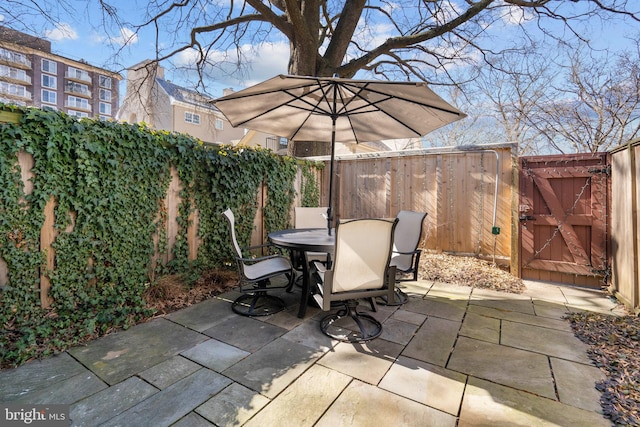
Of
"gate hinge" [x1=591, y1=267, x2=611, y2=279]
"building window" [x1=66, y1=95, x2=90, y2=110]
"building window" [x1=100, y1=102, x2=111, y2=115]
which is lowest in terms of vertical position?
"gate hinge" [x1=591, y1=267, x2=611, y2=279]

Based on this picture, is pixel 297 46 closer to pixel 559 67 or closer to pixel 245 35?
pixel 245 35

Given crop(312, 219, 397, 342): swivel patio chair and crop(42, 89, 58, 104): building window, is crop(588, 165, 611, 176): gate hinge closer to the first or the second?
crop(312, 219, 397, 342): swivel patio chair

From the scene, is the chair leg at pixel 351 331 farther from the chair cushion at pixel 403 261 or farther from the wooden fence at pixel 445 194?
the wooden fence at pixel 445 194

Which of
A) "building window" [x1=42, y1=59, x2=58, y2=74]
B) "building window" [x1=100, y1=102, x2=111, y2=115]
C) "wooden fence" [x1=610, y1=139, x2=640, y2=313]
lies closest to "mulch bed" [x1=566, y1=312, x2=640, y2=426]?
"wooden fence" [x1=610, y1=139, x2=640, y2=313]

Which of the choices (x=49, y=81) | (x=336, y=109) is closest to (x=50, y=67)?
(x=49, y=81)

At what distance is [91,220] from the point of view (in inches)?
110

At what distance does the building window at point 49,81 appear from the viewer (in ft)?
97.5

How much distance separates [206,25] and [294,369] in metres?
8.12

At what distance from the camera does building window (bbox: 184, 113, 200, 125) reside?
690 inches

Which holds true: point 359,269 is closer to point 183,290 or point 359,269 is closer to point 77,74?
point 183,290

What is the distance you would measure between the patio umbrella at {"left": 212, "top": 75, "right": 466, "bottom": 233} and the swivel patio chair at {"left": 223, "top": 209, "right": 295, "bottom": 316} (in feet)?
2.86

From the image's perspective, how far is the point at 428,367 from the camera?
2.18 meters

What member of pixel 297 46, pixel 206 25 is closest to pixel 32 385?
pixel 297 46

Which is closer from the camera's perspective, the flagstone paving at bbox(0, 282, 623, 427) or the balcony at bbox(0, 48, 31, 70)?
the flagstone paving at bbox(0, 282, 623, 427)
